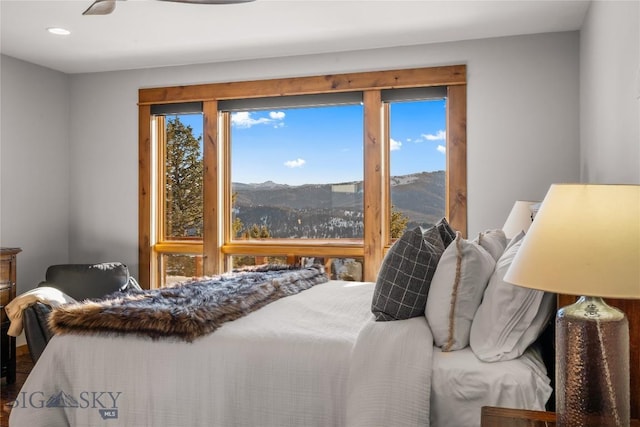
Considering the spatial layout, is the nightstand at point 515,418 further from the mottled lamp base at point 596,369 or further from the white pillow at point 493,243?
the white pillow at point 493,243

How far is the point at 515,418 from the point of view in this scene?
1408mm

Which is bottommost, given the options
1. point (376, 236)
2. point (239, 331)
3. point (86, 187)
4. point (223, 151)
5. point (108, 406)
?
point (108, 406)

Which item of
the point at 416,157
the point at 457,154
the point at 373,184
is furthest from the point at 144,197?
the point at 457,154

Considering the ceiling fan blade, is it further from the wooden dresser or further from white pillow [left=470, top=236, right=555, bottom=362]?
white pillow [left=470, top=236, right=555, bottom=362]

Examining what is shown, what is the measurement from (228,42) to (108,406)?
2.99 metres

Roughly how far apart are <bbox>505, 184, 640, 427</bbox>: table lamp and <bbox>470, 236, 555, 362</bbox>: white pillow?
610mm

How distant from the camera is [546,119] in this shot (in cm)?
409

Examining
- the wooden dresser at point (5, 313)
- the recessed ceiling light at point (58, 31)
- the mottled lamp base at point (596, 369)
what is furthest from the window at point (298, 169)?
the mottled lamp base at point (596, 369)

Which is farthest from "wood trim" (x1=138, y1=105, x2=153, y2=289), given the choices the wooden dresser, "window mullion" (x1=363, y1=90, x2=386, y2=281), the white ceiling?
"window mullion" (x1=363, y1=90, x2=386, y2=281)

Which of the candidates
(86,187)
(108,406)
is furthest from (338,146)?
(108,406)

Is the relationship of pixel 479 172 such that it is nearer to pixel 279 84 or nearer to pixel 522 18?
pixel 522 18

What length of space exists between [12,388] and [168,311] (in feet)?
7.21

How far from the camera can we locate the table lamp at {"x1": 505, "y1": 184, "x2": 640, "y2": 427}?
1.10 metres

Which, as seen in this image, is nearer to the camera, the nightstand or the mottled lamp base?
the mottled lamp base
